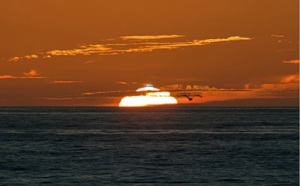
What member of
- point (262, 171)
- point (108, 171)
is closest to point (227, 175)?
point (262, 171)

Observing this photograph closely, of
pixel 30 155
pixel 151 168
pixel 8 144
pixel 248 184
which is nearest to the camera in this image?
pixel 248 184

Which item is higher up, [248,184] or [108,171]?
[108,171]

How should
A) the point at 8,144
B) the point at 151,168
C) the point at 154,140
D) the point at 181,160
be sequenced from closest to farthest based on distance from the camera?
the point at 151,168 → the point at 181,160 → the point at 8,144 → the point at 154,140

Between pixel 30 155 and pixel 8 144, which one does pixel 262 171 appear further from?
pixel 8 144

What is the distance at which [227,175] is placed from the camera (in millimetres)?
53969

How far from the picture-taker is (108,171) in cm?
5600

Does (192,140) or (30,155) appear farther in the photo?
(192,140)

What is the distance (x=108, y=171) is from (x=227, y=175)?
8.52m

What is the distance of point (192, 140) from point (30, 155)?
85.7 ft

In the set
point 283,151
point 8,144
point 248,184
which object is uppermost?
point 8,144

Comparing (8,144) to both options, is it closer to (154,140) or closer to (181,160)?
(154,140)

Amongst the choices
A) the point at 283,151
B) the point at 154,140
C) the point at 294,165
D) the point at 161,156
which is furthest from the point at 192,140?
the point at 294,165

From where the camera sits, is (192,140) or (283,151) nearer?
(283,151)

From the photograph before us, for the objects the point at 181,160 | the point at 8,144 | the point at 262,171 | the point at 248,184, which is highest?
the point at 8,144
